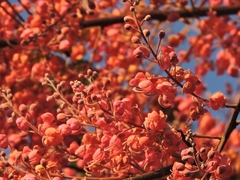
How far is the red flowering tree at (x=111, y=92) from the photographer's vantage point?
57.4 inches

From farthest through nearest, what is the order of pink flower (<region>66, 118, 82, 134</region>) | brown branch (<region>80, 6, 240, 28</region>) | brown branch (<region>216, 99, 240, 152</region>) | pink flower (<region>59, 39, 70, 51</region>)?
brown branch (<region>80, 6, 240, 28</region>), pink flower (<region>59, 39, 70, 51</region>), pink flower (<region>66, 118, 82, 134</region>), brown branch (<region>216, 99, 240, 152</region>)

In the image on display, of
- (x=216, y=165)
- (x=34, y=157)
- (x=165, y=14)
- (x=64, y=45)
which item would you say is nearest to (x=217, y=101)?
(x=216, y=165)

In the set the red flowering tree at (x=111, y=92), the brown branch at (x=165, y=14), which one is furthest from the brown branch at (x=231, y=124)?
the brown branch at (x=165, y=14)

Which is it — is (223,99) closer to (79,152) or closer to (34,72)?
(79,152)

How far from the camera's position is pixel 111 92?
1579 mm

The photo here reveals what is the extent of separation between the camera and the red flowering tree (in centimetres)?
146

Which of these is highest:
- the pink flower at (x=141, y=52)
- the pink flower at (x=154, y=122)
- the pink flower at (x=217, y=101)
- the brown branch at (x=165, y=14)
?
the pink flower at (x=141, y=52)

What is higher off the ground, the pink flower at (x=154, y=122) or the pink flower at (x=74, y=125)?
the pink flower at (x=154, y=122)

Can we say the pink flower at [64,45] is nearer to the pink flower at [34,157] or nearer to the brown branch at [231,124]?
the pink flower at [34,157]

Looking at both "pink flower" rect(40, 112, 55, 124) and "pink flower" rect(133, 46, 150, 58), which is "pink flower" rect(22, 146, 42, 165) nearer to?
"pink flower" rect(40, 112, 55, 124)

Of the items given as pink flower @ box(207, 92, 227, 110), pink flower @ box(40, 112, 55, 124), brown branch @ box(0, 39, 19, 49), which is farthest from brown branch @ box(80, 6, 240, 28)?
pink flower @ box(207, 92, 227, 110)

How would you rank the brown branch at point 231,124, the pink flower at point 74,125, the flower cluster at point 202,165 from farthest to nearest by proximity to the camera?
the pink flower at point 74,125 → the brown branch at point 231,124 → the flower cluster at point 202,165

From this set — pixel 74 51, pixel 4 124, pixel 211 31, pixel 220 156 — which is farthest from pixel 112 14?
pixel 220 156

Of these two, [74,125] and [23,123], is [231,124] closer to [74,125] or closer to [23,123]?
[74,125]
